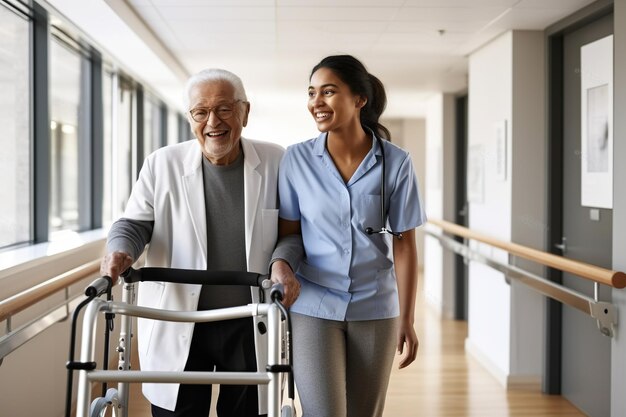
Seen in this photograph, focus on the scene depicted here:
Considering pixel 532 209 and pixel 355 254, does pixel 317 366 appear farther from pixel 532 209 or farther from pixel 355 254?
pixel 532 209

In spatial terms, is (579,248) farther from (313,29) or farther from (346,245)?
(346,245)

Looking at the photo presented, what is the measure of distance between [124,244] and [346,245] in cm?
68

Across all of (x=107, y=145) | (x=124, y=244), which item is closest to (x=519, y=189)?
(x=124, y=244)

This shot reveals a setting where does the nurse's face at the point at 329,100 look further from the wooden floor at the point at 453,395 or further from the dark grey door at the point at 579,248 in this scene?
the wooden floor at the point at 453,395

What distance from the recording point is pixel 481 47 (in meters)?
6.33

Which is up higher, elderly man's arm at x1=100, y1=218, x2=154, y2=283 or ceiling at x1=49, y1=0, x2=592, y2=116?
ceiling at x1=49, y1=0, x2=592, y2=116

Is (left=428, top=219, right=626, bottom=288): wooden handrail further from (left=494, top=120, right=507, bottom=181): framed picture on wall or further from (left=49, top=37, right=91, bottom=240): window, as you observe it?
(left=49, top=37, right=91, bottom=240): window

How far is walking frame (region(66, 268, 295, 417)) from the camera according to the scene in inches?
75.9

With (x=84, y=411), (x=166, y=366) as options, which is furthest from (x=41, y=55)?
(x=84, y=411)

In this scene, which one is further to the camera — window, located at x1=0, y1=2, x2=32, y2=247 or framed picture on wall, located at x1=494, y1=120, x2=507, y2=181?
framed picture on wall, located at x1=494, y1=120, x2=507, y2=181

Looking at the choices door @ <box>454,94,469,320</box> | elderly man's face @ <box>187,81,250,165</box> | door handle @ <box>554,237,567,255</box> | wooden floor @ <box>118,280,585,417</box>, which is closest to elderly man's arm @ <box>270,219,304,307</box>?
elderly man's face @ <box>187,81,250,165</box>

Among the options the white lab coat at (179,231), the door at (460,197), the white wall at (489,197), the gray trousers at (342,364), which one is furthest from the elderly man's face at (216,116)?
the door at (460,197)

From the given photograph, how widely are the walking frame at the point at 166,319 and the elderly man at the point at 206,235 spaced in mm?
142

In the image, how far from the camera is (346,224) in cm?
254
